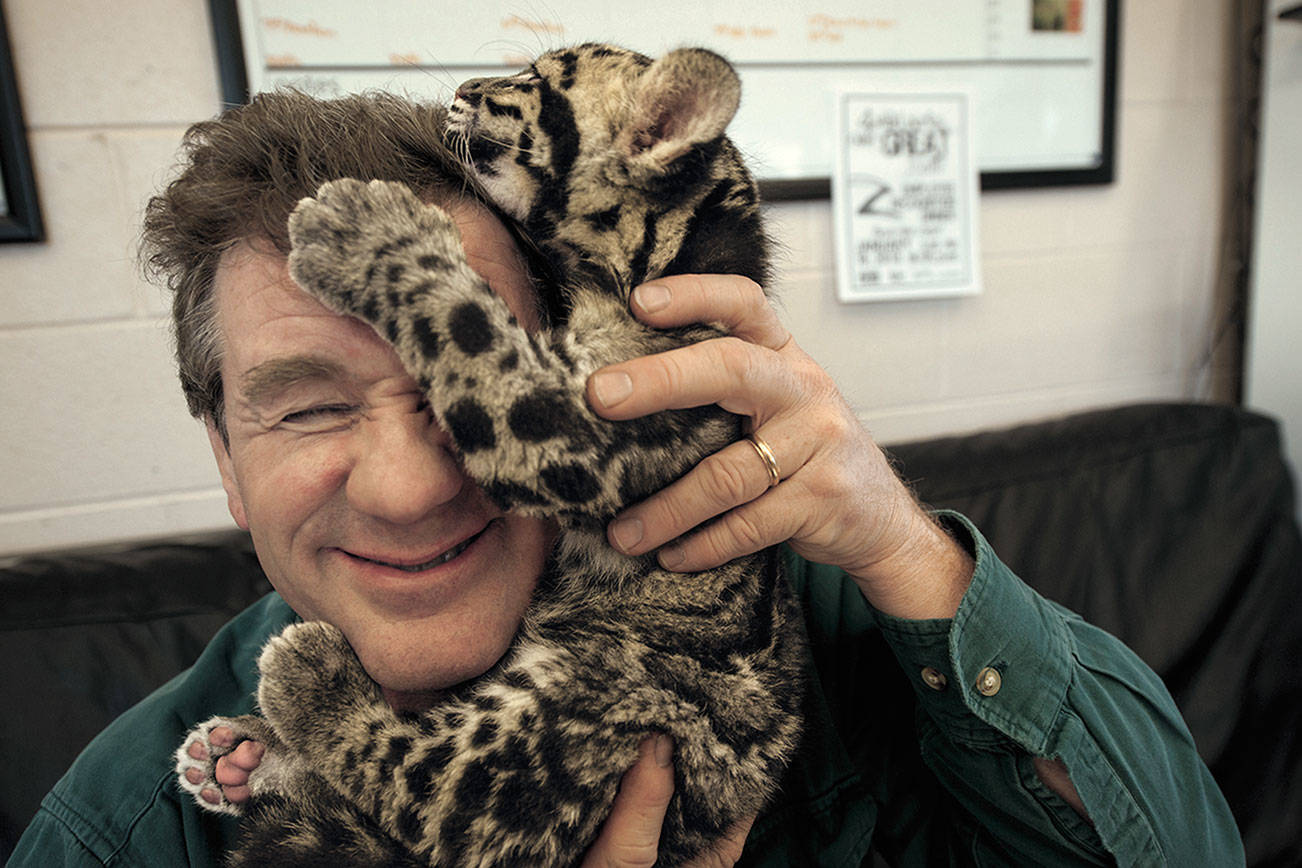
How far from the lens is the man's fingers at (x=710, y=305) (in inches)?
40.9

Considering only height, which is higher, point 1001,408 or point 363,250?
point 363,250

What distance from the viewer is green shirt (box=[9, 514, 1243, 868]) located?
1131 millimetres

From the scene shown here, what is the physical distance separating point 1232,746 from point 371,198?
8.84 feet

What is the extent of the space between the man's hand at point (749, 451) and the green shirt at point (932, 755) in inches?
8.9

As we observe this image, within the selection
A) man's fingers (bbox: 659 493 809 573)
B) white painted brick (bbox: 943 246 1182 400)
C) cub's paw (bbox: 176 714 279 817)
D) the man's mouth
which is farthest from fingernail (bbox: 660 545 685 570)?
white painted brick (bbox: 943 246 1182 400)

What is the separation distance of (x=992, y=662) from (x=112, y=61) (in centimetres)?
242

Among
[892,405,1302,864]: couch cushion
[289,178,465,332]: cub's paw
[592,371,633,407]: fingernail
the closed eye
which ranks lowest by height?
[892,405,1302,864]: couch cushion

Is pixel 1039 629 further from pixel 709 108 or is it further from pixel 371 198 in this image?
pixel 371 198

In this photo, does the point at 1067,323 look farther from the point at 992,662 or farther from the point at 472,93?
the point at 472,93

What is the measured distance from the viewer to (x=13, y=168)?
5.99 feet

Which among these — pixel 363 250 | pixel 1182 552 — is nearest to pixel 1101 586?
pixel 1182 552

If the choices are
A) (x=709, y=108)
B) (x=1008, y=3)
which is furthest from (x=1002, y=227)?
(x=709, y=108)

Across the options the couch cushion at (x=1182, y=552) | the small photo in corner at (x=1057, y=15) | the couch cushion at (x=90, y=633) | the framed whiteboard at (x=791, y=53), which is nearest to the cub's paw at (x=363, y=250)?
the framed whiteboard at (x=791, y=53)

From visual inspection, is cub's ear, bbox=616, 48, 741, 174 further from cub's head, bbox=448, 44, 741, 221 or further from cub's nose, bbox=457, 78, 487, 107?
cub's nose, bbox=457, 78, 487, 107
